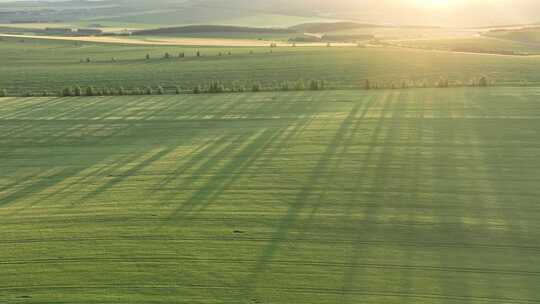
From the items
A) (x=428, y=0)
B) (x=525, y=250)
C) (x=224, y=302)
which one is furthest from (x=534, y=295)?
(x=428, y=0)

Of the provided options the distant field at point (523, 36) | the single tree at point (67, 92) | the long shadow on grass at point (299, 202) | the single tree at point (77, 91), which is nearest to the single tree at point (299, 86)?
the long shadow on grass at point (299, 202)

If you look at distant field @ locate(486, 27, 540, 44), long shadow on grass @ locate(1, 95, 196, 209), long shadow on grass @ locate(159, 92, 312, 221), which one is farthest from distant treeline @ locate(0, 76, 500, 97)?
distant field @ locate(486, 27, 540, 44)

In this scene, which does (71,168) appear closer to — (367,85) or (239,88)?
(239,88)

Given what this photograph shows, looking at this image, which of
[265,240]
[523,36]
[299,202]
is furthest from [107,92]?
[523,36]

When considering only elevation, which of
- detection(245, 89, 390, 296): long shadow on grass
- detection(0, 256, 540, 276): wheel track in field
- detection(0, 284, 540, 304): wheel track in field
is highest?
detection(245, 89, 390, 296): long shadow on grass

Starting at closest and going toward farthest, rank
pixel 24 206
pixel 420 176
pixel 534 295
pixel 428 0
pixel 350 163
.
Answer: pixel 534 295 < pixel 24 206 < pixel 420 176 < pixel 350 163 < pixel 428 0

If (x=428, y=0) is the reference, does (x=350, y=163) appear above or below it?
below

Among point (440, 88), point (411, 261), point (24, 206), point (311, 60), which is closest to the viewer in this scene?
point (411, 261)

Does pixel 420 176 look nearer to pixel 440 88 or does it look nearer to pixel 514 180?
pixel 514 180

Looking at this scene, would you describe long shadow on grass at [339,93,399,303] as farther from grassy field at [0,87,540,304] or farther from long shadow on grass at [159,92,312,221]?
long shadow on grass at [159,92,312,221]
